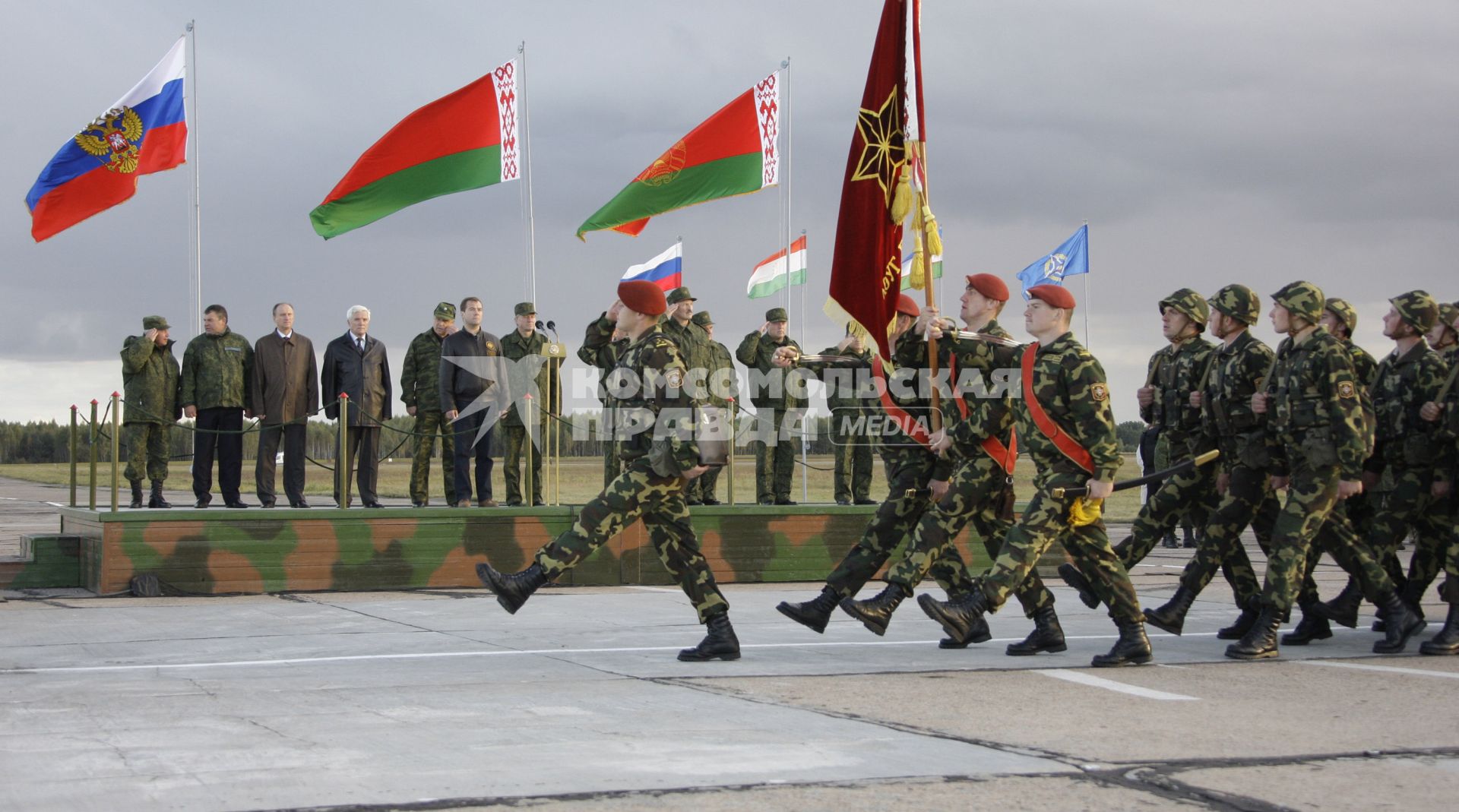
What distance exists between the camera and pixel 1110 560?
7.77 meters

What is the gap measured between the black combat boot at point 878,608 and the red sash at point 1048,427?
1.08 meters

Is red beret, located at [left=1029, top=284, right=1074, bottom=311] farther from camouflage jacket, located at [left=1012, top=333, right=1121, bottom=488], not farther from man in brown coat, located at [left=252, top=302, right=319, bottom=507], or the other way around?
man in brown coat, located at [left=252, top=302, right=319, bottom=507]

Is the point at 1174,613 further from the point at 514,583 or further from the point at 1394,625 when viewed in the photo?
the point at 514,583

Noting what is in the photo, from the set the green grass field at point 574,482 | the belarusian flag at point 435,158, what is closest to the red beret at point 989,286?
the green grass field at point 574,482

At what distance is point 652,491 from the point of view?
24.8 feet

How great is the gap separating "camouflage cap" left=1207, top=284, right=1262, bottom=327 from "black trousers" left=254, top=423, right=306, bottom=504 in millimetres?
7781

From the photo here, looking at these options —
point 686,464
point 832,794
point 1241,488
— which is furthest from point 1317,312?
point 832,794

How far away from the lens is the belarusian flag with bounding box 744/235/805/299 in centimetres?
2003

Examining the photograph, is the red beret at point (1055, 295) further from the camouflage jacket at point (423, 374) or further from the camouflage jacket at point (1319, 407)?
the camouflage jacket at point (423, 374)

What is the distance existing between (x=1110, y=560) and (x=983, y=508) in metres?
0.72

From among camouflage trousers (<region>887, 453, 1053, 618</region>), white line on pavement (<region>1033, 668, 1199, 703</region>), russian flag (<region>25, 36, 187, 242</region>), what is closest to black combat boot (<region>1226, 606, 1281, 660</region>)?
camouflage trousers (<region>887, 453, 1053, 618</region>)

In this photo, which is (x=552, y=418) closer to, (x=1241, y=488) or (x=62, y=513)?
(x=62, y=513)

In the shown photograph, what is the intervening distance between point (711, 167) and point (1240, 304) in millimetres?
7633

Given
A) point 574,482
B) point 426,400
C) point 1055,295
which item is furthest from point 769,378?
point 574,482
